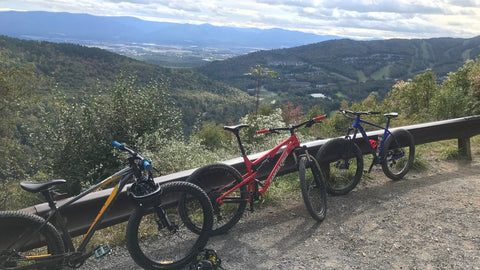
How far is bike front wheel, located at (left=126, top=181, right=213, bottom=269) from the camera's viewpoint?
2.77m

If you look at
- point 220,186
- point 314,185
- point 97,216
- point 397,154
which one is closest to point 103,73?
point 397,154

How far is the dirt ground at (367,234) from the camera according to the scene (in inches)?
118

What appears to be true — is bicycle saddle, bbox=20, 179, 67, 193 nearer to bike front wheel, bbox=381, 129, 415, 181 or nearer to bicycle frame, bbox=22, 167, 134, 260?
bicycle frame, bbox=22, 167, 134, 260

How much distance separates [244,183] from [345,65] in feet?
546

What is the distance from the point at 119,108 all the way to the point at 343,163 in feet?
20.7

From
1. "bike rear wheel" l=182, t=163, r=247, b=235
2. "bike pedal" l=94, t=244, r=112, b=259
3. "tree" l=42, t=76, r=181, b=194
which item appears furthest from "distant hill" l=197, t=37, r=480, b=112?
"bike pedal" l=94, t=244, r=112, b=259

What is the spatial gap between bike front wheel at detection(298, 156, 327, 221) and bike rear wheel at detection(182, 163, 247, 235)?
74cm

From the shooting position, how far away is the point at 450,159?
6.09 meters

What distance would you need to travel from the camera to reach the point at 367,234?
3.49m

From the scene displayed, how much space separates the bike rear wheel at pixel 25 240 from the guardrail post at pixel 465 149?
6859mm

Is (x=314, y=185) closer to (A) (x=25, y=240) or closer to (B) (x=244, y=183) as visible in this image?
(B) (x=244, y=183)

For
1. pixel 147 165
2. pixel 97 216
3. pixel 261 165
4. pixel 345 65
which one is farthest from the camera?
pixel 345 65

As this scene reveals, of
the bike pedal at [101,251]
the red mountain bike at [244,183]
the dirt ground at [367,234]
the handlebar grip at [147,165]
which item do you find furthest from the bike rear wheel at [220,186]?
the bike pedal at [101,251]

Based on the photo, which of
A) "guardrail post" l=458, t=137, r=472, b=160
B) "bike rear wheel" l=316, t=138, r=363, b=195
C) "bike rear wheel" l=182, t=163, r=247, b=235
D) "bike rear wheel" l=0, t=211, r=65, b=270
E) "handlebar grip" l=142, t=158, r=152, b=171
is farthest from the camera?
"guardrail post" l=458, t=137, r=472, b=160
